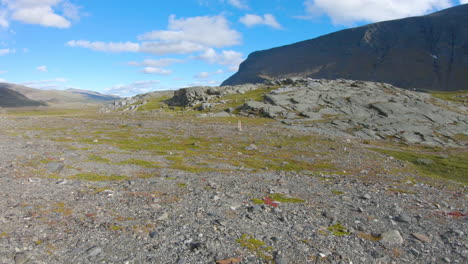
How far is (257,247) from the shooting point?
10375mm

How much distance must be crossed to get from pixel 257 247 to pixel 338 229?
4.45 meters

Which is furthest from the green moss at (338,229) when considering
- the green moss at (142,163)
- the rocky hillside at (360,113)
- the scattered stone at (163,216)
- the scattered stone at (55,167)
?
the rocky hillside at (360,113)

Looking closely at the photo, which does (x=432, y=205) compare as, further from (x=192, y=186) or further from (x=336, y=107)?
(x=336, y=107)

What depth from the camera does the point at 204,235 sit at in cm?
1100

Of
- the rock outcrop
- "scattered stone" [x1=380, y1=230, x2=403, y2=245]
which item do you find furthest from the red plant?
the rock outcrop

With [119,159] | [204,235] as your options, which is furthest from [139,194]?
[119,159]

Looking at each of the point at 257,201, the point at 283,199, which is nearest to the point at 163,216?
the point at 257,201

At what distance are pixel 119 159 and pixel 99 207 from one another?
43.8 feet

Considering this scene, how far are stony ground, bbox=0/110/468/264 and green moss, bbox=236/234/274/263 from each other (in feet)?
0.13

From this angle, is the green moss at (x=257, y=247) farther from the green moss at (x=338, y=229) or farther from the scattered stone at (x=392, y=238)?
the scattered stone at (x=392, y=238)

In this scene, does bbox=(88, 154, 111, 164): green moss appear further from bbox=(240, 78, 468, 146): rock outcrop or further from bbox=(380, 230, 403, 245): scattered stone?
bbox=(240, 78, 468, 146): rock outcrop

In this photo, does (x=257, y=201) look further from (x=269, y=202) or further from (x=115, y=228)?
(x=115, y=228)

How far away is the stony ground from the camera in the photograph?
9.93 m

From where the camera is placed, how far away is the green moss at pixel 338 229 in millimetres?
12034
